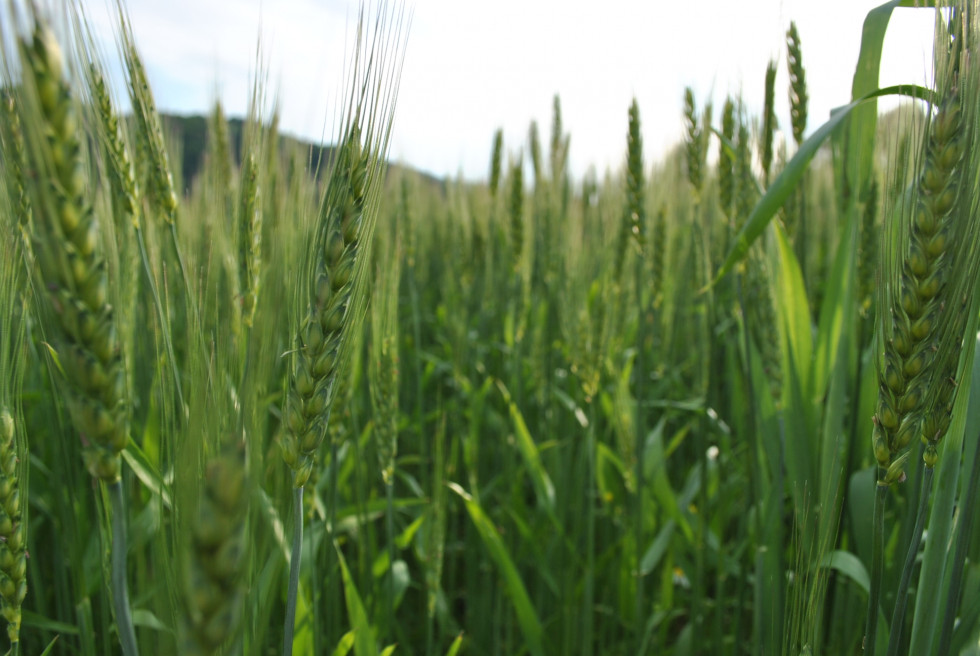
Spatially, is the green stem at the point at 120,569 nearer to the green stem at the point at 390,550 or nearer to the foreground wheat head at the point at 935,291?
the green stem at the point at 390,550

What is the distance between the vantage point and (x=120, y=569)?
0.54 m

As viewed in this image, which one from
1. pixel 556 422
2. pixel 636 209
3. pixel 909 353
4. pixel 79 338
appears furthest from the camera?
pixel 556 422

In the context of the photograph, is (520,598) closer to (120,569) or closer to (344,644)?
(344,644)

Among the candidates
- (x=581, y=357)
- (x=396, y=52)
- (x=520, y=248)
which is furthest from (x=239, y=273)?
(x=520, y=248)

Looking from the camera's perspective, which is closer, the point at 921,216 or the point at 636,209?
the point at 921,216

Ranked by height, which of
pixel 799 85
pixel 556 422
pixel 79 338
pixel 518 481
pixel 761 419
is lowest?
pixel 518 481


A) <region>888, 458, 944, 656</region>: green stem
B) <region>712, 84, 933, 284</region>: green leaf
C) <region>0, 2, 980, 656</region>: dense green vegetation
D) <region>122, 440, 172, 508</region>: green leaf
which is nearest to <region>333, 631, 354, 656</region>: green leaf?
<region>0, 2, 980, 656</region>: dense green vegetation

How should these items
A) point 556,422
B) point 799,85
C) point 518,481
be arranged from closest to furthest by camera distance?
point 799,85 < point 518,481 < point 556,422

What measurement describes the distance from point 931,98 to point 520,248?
5.03 feet

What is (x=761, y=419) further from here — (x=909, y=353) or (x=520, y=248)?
(x=520, y=248)

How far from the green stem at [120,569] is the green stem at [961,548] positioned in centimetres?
90

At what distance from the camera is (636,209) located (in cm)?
164

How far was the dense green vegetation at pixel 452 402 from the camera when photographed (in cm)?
54

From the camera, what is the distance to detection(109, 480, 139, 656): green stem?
51 cm
